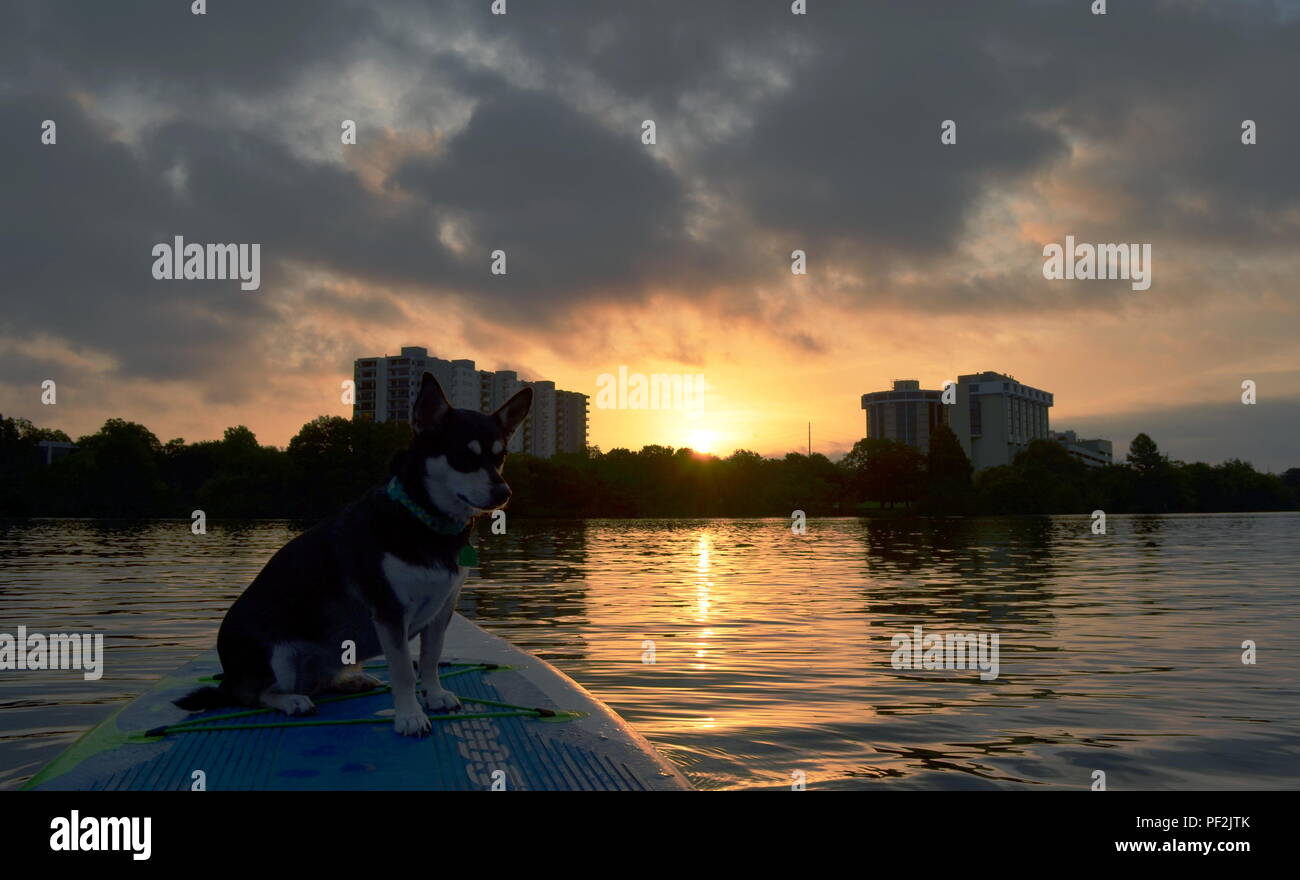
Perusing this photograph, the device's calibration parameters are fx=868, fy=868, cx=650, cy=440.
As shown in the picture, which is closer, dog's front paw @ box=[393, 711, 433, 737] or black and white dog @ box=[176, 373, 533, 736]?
black and white dog @ box=[176, 373, 533, 736]

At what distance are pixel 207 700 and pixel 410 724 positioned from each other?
5.76ft

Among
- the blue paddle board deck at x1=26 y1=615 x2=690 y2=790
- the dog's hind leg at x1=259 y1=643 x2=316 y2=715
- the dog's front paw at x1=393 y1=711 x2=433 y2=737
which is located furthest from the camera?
the dog's hind leg at x1=259 y1=643 x2=316 y2=715

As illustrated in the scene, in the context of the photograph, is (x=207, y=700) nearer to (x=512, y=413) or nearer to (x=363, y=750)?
(x=363, y=750)

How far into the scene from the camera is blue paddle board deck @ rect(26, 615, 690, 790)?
4383 millimetres

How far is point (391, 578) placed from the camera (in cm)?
478

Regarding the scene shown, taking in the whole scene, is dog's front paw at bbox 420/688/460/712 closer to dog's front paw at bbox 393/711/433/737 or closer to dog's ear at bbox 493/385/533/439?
dog's front paw at bbox 393/711/433/737

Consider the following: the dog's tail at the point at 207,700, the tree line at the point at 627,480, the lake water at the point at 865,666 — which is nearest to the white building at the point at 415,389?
the tree line at the point at 627,480

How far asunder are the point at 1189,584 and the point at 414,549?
2282cm

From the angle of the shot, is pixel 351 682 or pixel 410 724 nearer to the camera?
pixel 410 724

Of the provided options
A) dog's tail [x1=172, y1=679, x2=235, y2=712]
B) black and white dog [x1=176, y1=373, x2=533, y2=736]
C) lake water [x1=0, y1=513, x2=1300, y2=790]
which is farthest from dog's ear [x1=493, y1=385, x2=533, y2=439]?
→ lake water [x1=0, y1=513, x2=1300, y2=790]

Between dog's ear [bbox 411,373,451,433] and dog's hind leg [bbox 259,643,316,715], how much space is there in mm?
1668

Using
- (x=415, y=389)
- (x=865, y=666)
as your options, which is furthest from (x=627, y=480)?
(x=865, y=666)

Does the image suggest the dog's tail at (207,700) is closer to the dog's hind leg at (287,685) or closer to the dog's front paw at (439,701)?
the dog's hind leg at (287,685)
